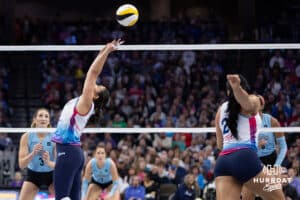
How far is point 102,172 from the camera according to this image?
10.5m

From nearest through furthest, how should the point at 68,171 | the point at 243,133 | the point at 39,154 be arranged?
the point at 243,133
the point at 68,171
the point at 39,154

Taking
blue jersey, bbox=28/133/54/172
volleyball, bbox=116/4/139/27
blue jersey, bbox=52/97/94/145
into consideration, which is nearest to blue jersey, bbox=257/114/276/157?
volleyball, bbox=116/4/139/27

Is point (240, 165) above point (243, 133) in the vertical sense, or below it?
below

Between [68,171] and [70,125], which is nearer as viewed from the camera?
[68,171]

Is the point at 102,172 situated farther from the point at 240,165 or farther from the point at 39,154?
the point at 240,165

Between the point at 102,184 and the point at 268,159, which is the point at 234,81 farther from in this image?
the point at 102,184

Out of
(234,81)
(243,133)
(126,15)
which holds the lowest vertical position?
(243,133)

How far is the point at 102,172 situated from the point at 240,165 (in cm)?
421

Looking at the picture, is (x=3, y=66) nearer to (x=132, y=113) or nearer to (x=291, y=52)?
(x=132, y=113)

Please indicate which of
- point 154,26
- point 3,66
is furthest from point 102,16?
point 3,66

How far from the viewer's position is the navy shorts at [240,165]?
257 inches

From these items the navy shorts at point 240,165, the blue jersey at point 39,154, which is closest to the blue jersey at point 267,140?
the navy shorts at point 240,165

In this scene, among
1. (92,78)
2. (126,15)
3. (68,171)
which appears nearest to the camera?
(92,78)

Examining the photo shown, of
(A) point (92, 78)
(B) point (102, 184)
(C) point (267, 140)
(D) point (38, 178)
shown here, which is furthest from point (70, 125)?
(B) point (102, 184)
